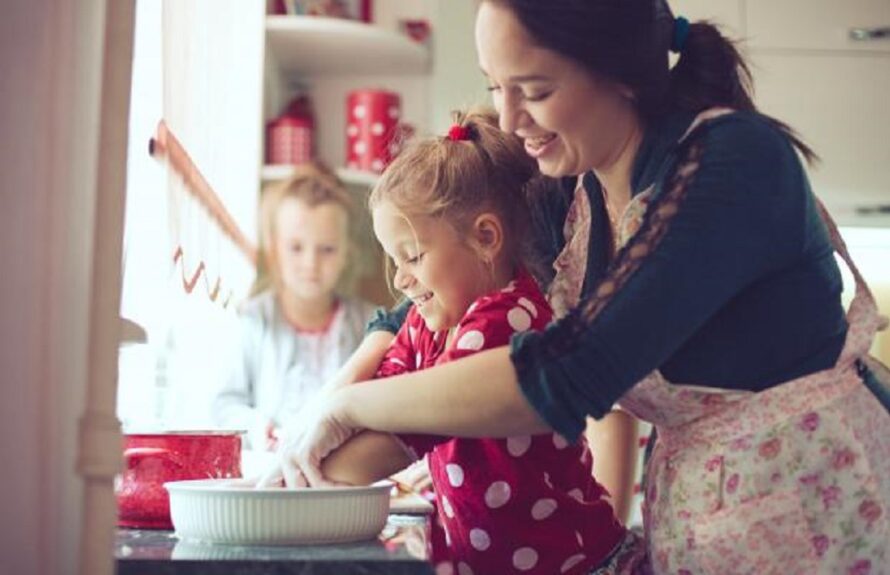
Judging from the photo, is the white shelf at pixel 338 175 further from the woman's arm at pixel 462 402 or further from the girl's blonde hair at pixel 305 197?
the woman's arm at pixel 462 402

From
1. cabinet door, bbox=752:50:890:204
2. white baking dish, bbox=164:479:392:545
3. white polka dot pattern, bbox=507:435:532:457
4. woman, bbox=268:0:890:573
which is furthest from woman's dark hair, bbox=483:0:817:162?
cabinet door, bbox=752:50:890:204

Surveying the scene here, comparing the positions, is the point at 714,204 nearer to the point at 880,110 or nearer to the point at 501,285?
the point at 501,285

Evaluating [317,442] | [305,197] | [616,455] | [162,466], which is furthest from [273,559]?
[305,197]

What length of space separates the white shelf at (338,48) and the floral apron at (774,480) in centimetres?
236

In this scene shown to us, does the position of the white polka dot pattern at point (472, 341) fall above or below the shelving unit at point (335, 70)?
below

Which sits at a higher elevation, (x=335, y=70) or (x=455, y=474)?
(x=335, y=70)

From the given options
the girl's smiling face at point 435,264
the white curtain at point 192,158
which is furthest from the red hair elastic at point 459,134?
the white curtain at point 192,158

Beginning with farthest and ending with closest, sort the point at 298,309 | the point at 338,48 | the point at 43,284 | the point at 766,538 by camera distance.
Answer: the point at 338,48 → the point at 298,309 → the point at 766,538 → the point at 43,284

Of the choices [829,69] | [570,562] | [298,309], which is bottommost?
[298,309]

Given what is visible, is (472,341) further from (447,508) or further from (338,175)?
(338,175)

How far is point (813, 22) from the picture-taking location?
3.31 meters

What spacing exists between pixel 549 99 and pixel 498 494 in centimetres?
36

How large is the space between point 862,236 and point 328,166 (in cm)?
137

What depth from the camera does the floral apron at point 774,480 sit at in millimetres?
1124
